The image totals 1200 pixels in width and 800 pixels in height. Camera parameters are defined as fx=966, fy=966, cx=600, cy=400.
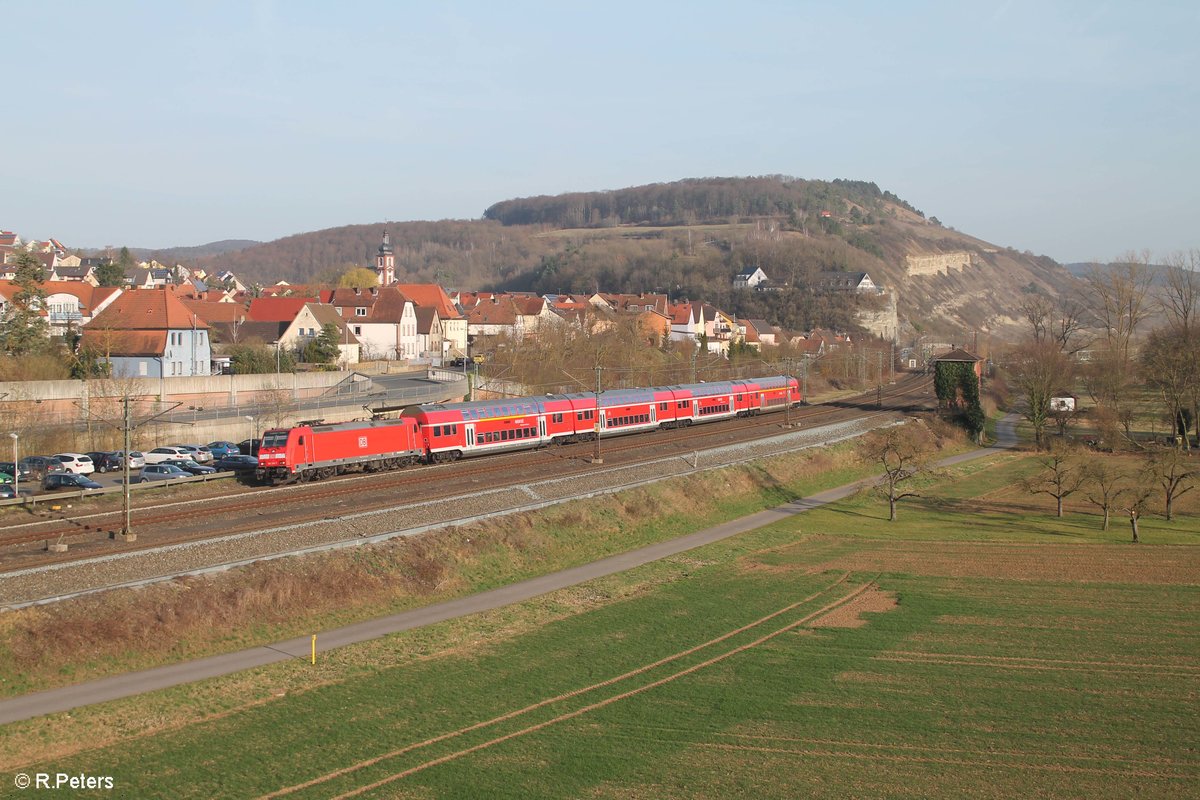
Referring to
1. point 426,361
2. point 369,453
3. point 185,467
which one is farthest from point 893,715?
point 426,361

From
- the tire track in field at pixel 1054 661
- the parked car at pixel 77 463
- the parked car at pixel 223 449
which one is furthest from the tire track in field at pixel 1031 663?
the parked car at pixel 223 449

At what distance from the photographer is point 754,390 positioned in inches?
2945

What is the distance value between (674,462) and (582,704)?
96.5ft

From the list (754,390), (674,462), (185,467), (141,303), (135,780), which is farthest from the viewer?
(754,390)

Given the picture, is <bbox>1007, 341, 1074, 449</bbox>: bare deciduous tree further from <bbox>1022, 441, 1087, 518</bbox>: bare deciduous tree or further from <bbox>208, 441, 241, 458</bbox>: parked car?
<bbox>208, 441, 241, 458</bbox>: parked car

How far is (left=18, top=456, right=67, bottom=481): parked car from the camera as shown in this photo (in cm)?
4153

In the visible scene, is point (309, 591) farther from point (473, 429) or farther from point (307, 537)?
point (473, 429)

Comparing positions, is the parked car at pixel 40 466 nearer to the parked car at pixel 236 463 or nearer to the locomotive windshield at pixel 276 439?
the parked car at pixel 236 463

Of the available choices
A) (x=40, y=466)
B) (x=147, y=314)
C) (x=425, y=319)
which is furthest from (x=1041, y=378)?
(x=425, y=319)

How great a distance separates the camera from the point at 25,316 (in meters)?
59.4

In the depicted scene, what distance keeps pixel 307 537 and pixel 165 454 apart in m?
19.9

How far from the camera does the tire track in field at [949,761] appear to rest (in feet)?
60.7

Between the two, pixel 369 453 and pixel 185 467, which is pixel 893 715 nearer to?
pixel 369 453

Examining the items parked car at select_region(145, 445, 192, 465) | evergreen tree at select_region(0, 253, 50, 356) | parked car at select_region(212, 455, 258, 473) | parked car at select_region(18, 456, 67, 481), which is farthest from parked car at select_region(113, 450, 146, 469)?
evergreen tree at select_region(0, 253, 50, 356)
